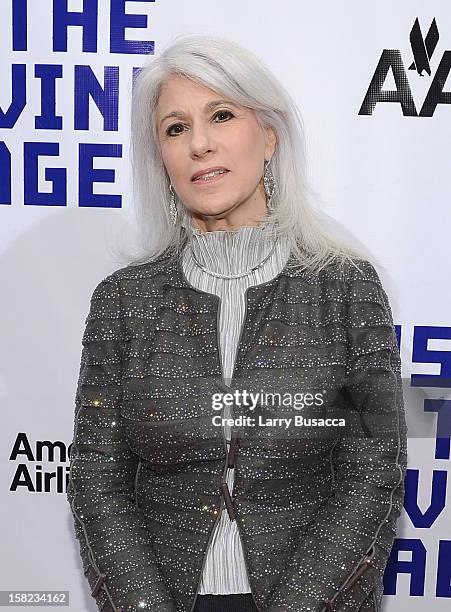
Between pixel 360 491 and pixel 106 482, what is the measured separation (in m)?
0.41


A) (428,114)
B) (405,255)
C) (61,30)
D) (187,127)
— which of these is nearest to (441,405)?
(405,255)

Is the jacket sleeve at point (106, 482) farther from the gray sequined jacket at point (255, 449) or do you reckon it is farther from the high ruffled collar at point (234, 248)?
the high ruffled collar at point (234, 248)

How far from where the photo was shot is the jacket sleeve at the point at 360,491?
1.20 m

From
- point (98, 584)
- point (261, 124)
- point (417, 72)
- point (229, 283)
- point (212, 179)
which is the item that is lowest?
point (98, 584)

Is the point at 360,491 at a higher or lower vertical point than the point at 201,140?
lower

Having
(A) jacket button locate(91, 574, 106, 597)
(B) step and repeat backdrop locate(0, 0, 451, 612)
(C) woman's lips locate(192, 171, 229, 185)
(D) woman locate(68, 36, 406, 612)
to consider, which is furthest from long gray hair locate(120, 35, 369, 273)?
(A) jacket button locate(91, 574, 106, 597)

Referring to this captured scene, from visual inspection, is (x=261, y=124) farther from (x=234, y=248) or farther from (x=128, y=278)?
(x=128, y=278)

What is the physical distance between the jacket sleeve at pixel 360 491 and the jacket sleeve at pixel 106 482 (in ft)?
0.76

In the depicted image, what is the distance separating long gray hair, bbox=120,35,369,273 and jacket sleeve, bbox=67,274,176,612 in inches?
7.7

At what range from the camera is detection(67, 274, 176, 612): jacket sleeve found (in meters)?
1.25

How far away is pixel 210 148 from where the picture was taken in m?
1.31

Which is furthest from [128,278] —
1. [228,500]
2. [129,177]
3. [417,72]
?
[417,72]

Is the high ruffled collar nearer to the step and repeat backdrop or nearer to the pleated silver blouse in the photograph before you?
the pleated silver blouse

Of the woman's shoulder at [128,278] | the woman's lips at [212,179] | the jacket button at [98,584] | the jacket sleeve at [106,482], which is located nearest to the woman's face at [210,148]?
the woman's lips at [212,179]
